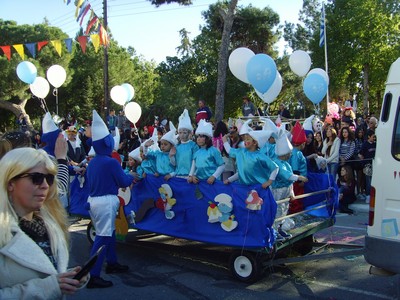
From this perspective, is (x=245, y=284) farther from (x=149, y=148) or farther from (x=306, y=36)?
(x=306, y=36)

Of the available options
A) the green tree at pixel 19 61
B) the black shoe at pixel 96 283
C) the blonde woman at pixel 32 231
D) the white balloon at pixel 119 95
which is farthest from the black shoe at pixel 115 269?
the green tree at pixel 19 61

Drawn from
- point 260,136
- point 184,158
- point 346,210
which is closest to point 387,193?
point 260,136

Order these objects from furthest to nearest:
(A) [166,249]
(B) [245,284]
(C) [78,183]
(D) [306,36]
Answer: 1. (D) [306,36]
2. (C) [78,183]
3. (A) [166,249]
4. (B) [245,284]

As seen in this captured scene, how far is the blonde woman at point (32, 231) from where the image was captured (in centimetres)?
196

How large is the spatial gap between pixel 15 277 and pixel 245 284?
12.0 feet

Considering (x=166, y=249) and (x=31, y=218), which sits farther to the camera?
(x=166, y=249)

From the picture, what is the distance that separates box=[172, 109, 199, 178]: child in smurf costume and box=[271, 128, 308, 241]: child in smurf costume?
1297 mm

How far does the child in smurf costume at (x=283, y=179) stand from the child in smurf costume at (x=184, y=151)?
1297mm

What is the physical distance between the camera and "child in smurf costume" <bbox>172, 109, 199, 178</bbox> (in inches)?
256

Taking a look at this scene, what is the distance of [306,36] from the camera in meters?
40.4

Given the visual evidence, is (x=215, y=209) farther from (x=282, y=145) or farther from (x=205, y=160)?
(x=282, y=145)

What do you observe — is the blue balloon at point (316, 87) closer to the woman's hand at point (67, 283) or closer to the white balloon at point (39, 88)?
the woman's hand at point (67, 283)

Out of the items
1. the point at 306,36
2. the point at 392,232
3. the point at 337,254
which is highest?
the point at 306,36

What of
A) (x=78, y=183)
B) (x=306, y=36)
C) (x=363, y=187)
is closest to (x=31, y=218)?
(x=78, y=183)
